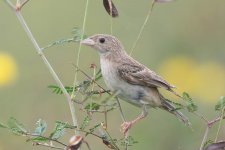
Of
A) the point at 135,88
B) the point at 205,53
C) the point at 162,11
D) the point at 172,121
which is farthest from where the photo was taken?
the point at 162,11

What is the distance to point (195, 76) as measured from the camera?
776 cm

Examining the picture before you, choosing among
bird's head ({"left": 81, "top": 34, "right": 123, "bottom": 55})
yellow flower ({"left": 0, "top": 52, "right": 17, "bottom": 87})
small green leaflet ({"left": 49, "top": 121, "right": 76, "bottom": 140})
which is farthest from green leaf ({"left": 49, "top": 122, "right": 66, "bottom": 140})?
yellow flower ({"left": 0, "top": 52, "right": 17, "bottom": 87})

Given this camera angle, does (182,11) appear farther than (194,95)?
Yes

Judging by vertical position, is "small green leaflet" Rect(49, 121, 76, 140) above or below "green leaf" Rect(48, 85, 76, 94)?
below

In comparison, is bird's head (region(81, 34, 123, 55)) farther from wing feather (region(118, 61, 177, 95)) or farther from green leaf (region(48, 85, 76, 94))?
green leaf (region(48, 85, 76, 94))

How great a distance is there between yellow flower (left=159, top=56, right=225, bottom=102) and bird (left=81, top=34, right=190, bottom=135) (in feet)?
7.18

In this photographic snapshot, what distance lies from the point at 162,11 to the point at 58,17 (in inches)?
53.8

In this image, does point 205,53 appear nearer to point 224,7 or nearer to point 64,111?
point 224,7

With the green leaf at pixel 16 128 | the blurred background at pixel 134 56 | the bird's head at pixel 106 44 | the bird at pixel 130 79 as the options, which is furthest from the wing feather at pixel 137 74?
the green leaf at pixel 16 128

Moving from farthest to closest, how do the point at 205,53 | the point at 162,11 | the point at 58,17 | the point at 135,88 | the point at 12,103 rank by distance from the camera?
the point at 58,17 → the point at 162,11 → the point at 205,53 → the point at 12,103 → the point at 135,88

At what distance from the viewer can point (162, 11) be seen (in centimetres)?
850

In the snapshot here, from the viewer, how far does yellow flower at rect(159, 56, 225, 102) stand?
728 cm

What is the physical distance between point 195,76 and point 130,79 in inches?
114

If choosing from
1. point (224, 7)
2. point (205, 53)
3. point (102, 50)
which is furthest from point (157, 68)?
point (102, 50)
